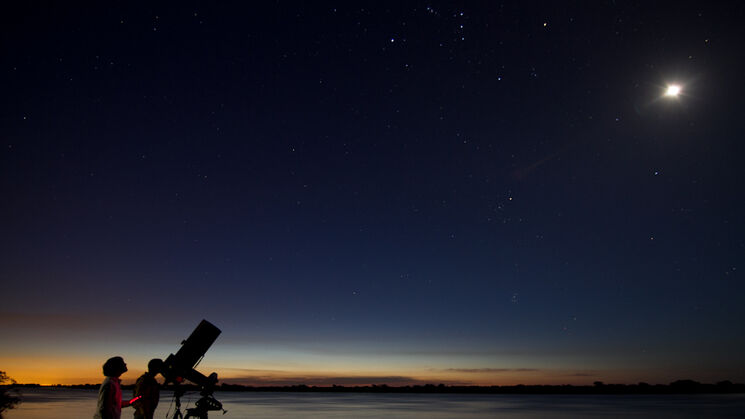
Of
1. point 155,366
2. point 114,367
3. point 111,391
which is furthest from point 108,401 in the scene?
point 155,366

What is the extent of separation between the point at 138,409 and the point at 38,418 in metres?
19.2

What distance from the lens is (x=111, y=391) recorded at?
4.74 metres

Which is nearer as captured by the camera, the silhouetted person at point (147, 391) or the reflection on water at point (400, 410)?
the silhouetted person at point (147, 391)

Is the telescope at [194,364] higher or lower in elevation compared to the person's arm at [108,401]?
higher

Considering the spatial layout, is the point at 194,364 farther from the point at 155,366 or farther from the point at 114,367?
the point at 114,367

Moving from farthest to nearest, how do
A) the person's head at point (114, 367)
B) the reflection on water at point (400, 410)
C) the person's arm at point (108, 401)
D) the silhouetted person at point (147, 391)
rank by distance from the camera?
the reflection on water at point (400, 410)
the silhouetted person at point (147, 391)
the person's head at point (114, 367)
the person's arm at point (108, 401)

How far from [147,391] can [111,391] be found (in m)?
1.72

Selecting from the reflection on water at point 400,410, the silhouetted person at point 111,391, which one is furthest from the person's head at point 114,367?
the reflection on water at point 400,410

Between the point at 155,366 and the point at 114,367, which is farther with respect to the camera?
the point at 155,366

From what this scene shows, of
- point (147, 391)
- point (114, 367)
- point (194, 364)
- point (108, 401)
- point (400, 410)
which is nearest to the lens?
point (108, 401)

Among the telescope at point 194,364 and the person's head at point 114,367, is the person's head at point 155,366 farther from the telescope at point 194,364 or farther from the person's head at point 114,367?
the person's head at point 114,367

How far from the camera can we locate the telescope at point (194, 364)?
6.38 meters

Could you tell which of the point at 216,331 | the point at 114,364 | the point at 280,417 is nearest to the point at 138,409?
the point at 216,331

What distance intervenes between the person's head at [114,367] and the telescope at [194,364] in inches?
58.2
